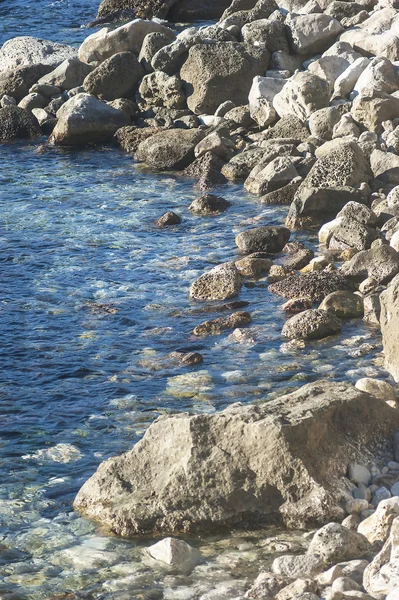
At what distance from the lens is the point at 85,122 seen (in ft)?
76.6

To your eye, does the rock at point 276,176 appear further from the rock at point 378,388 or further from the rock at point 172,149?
the rock at point 378,388

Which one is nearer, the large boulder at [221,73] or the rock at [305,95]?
the rock at [305,95]

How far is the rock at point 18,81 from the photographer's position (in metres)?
26.3

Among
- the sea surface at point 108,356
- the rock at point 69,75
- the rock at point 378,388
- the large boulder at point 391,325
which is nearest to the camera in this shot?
the sea surface at point 108,356

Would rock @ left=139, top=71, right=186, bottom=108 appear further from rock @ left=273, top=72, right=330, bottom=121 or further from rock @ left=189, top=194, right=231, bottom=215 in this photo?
→ rock @ left=189, top=194, right=231, bottom=215

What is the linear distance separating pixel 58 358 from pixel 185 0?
903 inches

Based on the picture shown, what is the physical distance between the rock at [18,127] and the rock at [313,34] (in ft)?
22.1

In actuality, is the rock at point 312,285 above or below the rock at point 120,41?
below

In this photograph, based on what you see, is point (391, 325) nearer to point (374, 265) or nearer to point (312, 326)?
point (312, 326)

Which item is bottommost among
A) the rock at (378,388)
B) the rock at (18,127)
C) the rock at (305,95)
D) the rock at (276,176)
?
the rock at (378,388)

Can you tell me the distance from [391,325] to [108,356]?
3806 millimetres

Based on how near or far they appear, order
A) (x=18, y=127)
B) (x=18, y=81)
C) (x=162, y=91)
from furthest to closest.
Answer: (x=18, y=81), (x=18, y=127), (x=162, y=91)

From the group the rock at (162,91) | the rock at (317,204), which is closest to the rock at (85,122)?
the rock at (162,91)

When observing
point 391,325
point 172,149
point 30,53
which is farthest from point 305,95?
point 391,325
